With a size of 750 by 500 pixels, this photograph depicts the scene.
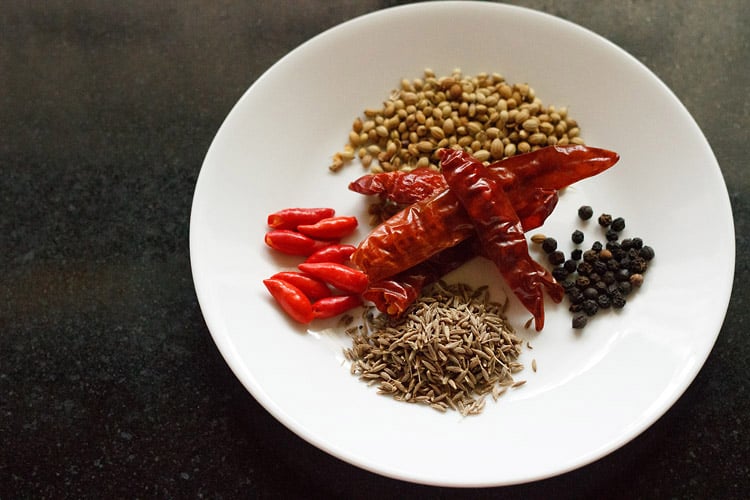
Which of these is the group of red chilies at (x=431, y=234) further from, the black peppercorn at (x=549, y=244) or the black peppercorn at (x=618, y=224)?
the black peppercorn at (x=618, y=224)

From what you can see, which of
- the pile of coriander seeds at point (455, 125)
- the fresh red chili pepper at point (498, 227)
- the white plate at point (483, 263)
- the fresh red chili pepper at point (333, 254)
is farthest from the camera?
the pile of coriander seeds at point (455, 125)

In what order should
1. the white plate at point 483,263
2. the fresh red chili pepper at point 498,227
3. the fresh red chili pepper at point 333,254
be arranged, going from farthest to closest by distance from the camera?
the fresh red chili pepper at point 333,254 → the fresh red chili pepper at point 498,227 → the white plate at point 483,263

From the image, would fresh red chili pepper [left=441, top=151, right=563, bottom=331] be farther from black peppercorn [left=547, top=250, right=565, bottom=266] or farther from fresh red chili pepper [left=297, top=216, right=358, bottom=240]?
fresh red chili pepper [left=297, top=216, right=358, bottom=240]

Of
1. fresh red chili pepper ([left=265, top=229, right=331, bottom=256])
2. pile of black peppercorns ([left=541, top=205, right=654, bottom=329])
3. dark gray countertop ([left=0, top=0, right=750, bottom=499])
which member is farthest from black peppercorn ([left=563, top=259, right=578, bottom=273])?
fresh red chili pepper ([left=265, top=229, right=331, bottom=256])

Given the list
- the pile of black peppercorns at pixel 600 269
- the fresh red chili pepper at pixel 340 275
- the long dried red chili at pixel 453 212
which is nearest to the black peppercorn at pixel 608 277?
the pile of black peppercorns at pixel 600 269

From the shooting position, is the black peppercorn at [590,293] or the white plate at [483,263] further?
the black peppercorn at [590,293]
